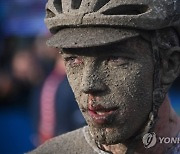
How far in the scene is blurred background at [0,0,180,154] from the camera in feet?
25.7

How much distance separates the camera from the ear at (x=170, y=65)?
4348 millimetres

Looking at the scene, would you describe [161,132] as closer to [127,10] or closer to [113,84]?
[113,84]

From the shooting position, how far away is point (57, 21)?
4340 mm

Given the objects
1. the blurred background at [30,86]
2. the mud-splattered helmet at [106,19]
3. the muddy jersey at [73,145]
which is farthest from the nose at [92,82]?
the blurred background at [30,86]

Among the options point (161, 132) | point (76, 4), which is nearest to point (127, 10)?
point (76, 4)

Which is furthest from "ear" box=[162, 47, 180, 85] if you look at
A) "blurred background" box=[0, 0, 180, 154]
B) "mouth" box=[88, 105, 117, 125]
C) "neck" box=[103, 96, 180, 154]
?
"blurred background" box=[0, 0, 180, 154]

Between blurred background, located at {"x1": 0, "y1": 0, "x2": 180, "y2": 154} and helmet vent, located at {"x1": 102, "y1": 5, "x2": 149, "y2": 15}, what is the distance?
11.4 ft

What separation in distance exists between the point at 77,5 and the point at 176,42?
0.59 m

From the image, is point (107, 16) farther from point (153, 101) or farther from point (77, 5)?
point (153, 101)

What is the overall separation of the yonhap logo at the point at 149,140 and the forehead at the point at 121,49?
1.66 feet

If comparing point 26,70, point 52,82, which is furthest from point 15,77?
point 52,82

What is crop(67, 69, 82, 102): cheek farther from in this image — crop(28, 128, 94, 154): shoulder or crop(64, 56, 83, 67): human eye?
crop(28, 128, 94, 154): shoulder

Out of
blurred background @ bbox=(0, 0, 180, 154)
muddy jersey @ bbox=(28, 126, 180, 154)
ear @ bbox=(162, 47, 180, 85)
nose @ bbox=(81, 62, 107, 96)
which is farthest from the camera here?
blurred background @ bbox=(0, 0, 180, 154)

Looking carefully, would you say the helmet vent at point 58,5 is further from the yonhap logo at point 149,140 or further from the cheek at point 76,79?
the yonhap logo at point 149,140
